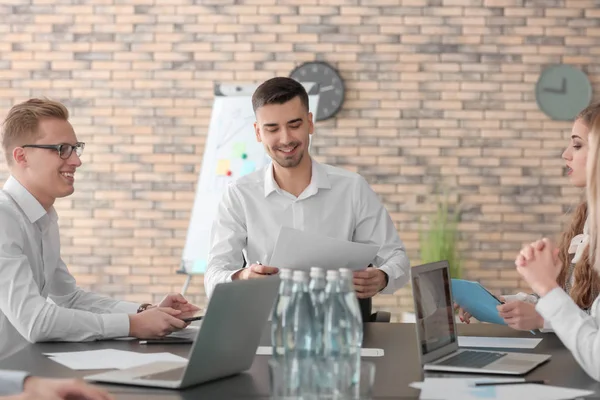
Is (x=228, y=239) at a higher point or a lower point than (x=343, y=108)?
lower

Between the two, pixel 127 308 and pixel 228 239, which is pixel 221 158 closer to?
pixel 228 239

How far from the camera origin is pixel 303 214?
3447mm

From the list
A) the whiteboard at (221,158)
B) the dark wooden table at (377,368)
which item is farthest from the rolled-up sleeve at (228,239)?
the whiteboard at (221,158)

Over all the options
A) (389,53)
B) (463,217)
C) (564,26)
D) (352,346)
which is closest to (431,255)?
(463,217)

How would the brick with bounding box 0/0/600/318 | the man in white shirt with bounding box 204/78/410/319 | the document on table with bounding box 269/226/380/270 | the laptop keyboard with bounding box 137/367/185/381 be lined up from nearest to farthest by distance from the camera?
1. the laptop keyboard with bounding box 137/367/185/381
2. the document on table with bounding box 269/226/380/270
3. the man in white shirt with bounding box 204/78/410/319
4. the brick with bounding box 0/0/600/318

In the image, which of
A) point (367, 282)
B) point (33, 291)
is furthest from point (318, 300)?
point (367, 282)

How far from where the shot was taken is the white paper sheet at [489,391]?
171 centimetres

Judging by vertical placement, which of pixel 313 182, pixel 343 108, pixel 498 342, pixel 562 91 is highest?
pixel 562 91

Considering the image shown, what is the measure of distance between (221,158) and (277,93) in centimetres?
241

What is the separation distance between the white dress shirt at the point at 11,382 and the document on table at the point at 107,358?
1.02ft

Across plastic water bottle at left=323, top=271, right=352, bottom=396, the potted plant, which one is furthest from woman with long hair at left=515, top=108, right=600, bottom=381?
the potted plant

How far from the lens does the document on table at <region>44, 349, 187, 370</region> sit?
204 centimetres

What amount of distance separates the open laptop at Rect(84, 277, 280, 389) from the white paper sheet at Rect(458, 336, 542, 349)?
0.71 meters

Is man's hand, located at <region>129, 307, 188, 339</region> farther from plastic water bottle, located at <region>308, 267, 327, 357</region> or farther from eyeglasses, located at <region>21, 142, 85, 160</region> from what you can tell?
plastic water bottle, located at <region>308, 267, 327, 357</region>
